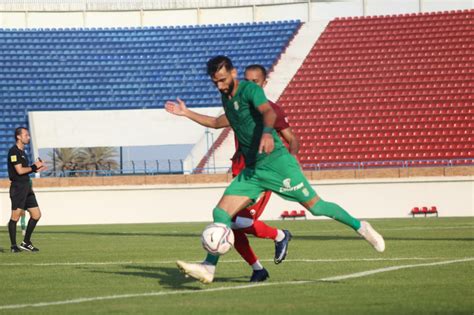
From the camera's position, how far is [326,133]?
39906 mm

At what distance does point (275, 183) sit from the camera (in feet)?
30.4

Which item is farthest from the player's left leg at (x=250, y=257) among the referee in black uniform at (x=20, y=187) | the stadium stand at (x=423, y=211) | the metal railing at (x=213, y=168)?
the metal railing at (x=213, y=168)

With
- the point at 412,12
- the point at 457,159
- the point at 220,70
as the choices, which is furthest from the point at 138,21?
the point at 220,70

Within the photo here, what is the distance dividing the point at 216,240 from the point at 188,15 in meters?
43.2

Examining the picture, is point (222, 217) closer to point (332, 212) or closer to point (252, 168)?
point (252, 168)

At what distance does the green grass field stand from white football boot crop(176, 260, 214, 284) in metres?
0.12

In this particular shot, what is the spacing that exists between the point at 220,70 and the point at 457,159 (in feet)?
90.5

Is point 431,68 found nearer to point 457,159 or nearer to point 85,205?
point 457,159

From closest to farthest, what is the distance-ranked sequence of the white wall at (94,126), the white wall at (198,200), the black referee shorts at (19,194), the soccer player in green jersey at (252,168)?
the soccer player in green jersey at (252,168) < the black referee shorts at (19,194) < the white wall at (198,200) < the white wall at (94,126)

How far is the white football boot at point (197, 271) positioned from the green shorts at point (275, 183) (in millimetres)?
705

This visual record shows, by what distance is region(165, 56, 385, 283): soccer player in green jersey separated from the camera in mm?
9133

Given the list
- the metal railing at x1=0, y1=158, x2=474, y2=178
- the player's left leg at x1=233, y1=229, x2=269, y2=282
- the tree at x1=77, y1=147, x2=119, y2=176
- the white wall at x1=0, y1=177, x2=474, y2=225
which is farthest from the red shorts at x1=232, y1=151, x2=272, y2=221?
the tree at x1=77, y1=147, x2=119, y2=176

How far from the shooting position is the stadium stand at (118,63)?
43219 mm

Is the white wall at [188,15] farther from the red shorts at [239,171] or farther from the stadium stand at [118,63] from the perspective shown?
the red shorts at [239,171]
